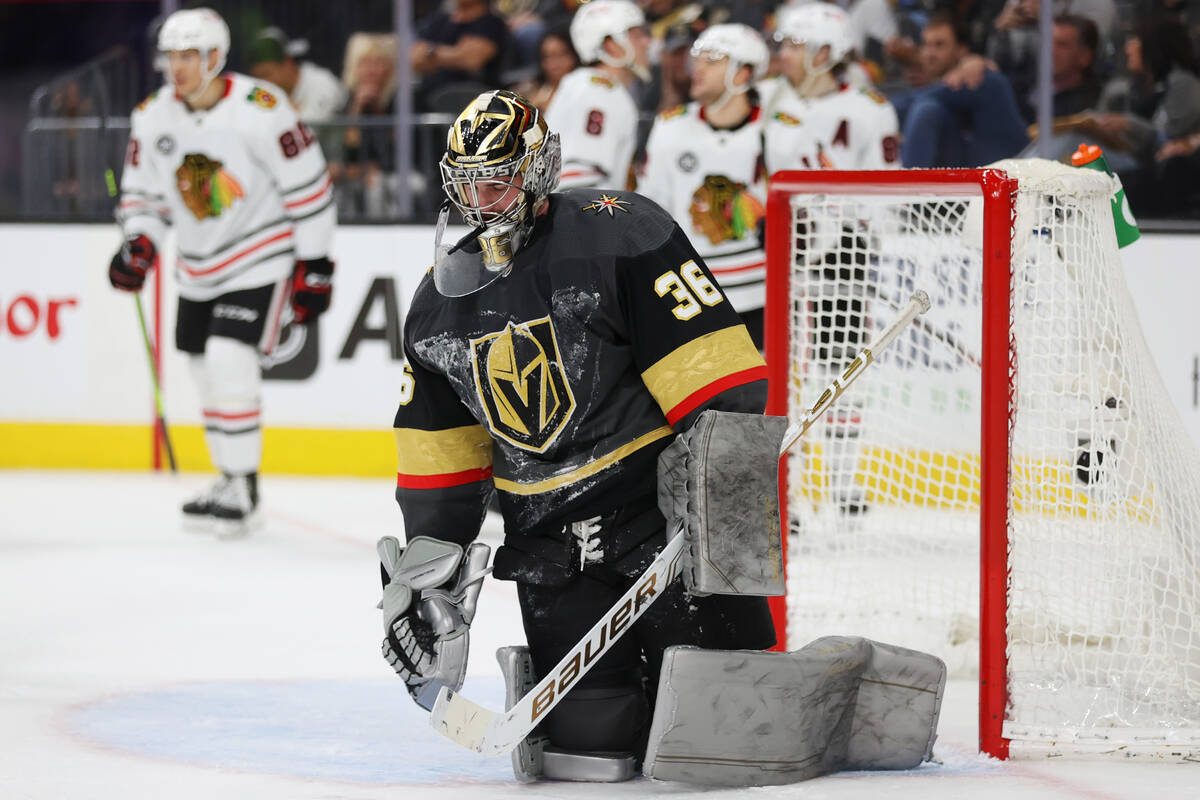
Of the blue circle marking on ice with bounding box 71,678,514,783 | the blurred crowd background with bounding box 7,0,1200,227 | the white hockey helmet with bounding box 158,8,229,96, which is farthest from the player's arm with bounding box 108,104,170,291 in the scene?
the blue circle marking on ice with bounding box 71,678,514,783

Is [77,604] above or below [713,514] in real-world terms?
below

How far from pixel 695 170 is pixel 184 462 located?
2555 millimetres

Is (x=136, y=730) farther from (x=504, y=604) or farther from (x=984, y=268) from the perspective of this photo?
(x=984, y=268)

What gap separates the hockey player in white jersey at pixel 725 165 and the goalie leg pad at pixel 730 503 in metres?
2.68

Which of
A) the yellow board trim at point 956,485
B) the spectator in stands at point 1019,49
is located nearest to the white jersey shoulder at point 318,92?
the spectator in stands at point 1019,49

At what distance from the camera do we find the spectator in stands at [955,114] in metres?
6.28

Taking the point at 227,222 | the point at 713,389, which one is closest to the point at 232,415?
the point at 227,222

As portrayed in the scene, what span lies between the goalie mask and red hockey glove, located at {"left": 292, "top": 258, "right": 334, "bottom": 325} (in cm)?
271

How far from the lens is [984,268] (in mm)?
2996

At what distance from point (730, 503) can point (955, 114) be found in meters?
4.06

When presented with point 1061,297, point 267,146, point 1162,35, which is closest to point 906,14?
point 1162,35

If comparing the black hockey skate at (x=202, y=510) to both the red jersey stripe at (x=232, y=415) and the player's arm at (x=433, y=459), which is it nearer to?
the red jersey stripe at (x=232, y=415)

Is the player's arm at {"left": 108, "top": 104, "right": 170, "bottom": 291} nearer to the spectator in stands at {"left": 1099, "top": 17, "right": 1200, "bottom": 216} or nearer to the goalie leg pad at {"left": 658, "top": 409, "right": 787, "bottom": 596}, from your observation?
the spectator in stands at {"left": 1099, "top": 17, "right": 1200, "bottom": 216}

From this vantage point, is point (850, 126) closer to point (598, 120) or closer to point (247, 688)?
point (598, 120)
